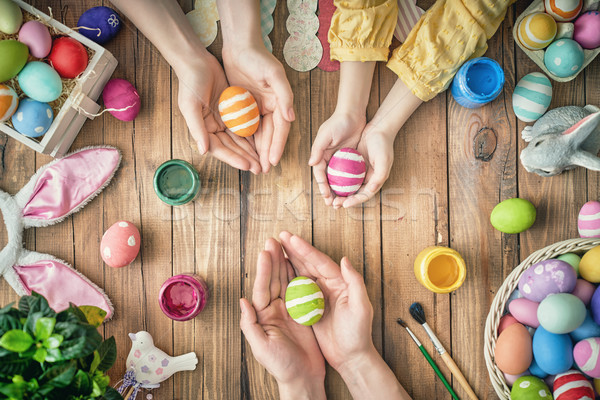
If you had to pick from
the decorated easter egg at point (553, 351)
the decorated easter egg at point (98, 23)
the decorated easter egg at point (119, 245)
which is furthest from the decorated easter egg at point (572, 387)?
the decorated easter egg at point (98, 23)

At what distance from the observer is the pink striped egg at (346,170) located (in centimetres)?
119

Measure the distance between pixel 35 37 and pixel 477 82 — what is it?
4.20 feet

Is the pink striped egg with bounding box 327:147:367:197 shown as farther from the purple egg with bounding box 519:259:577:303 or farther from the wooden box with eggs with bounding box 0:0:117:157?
the wooden box with eggs with bounding box 0:0:117:157

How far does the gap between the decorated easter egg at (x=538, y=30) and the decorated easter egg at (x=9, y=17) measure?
146cm

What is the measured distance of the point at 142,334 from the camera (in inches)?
51.1

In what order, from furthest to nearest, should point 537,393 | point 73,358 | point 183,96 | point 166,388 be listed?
point 166,388
point 183,96
point 537,393
point 73,358

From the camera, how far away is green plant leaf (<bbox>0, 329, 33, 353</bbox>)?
29.2 inches

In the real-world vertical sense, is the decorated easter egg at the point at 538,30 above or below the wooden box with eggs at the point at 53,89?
above

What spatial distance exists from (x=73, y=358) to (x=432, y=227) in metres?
1.05

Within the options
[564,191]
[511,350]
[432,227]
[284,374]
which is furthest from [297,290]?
[564,191]

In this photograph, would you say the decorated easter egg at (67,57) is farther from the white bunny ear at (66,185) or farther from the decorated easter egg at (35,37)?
the white bunny ear at (66,185)

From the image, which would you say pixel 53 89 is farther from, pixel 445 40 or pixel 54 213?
pixel 445 40

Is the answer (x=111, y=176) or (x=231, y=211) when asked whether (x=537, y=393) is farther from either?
(x=111, y=176)

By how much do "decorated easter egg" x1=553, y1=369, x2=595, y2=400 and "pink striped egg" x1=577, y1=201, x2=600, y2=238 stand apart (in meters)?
0.40
